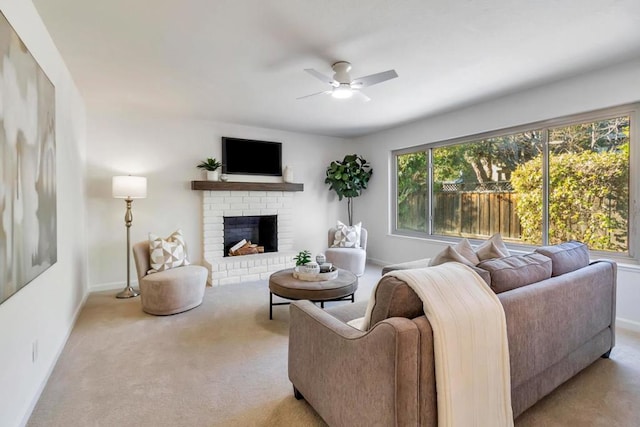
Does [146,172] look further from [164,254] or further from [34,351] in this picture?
[34,351]

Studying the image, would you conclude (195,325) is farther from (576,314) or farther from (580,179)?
(580,179)

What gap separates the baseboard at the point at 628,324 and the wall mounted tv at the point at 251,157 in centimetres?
463

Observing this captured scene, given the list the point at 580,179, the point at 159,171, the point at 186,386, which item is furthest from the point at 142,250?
the point at 580,179

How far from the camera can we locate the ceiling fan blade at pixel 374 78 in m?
2.47

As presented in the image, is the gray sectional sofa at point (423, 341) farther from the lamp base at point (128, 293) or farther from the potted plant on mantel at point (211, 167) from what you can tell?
the potted plant on mantel at point (211, 167)

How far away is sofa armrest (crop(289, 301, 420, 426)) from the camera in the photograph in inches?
44.8

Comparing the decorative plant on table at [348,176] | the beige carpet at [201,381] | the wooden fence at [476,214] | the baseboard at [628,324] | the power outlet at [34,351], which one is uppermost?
the decorative plant on table at [348,176]

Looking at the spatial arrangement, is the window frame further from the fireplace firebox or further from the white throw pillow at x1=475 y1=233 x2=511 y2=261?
the fireplace firebox

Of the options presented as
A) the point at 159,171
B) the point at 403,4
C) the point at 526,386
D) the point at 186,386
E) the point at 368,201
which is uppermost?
the point at 403,4

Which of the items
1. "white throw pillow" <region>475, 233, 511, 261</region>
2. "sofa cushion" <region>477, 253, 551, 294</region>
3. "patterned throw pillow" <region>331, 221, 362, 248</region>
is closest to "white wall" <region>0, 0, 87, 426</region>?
"sofa cushion" <region>477, 253, 551, 294</region>

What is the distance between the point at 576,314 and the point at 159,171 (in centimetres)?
479

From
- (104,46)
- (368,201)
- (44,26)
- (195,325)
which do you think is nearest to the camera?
(44,26)

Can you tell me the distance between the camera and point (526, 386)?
1622 millimetres

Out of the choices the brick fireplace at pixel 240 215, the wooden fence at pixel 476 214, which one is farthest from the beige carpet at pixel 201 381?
the wooden fence at pixel 476 214
